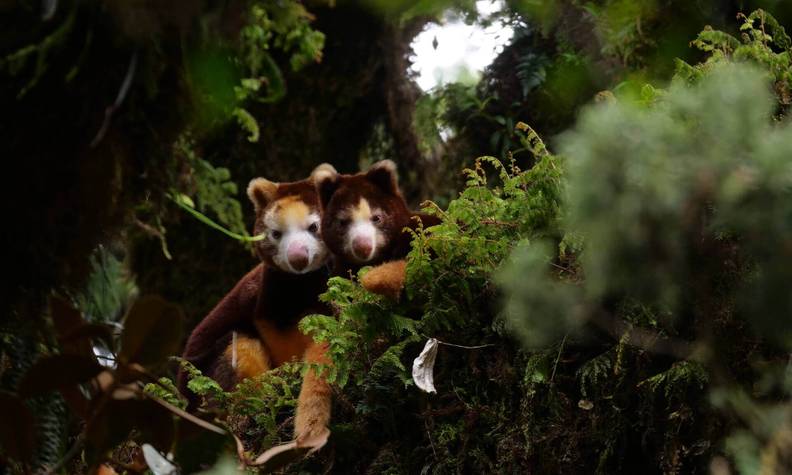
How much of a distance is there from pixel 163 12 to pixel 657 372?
159cm

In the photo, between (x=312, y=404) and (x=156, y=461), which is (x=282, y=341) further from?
(x=156, y=461)

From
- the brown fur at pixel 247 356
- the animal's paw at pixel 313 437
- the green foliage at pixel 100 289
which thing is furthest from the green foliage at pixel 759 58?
the brown fur at pixel 247 356

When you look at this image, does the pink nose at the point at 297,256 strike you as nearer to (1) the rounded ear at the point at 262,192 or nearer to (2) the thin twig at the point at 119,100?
(1) the rounded ear at the point at 262,192

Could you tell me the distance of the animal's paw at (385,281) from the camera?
3.31 m

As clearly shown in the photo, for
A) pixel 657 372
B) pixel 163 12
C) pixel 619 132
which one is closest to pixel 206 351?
pixel 657 372

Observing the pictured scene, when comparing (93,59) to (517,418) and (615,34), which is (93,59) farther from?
(615,34)

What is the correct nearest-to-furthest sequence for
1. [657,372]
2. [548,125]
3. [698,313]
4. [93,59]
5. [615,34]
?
[93,59] → [698,313] → [657,372] → [615,34] → [548,125]

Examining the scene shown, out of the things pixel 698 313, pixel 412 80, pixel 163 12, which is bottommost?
pixel 412 80

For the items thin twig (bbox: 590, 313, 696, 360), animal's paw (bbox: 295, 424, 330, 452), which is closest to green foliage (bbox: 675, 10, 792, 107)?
thin twig (bbox: 590, 313, 696, 360)

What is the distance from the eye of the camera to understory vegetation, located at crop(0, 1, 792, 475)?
158cm

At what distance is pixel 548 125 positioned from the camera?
6.37 metres

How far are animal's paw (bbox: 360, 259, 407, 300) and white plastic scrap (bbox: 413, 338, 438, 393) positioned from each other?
29 centimetres

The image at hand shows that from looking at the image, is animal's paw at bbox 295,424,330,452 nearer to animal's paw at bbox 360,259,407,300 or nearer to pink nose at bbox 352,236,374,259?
animal's paw at bbox 360,259,407,300

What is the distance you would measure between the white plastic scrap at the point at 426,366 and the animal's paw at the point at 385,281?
29 cm
